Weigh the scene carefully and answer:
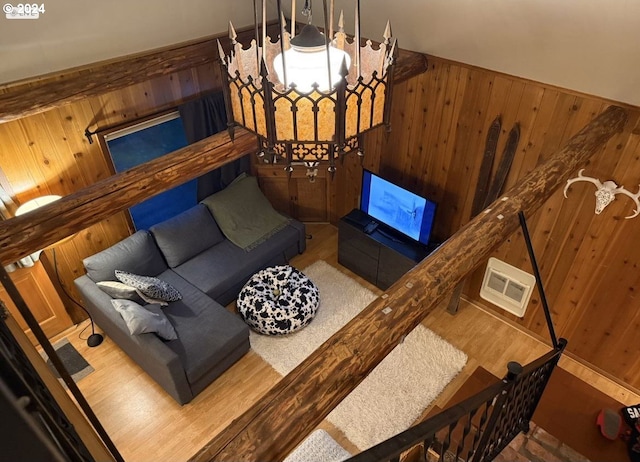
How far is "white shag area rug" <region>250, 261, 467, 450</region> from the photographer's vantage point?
3871 millimetres

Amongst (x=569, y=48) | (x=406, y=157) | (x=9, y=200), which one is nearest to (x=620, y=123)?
(x=569, y=48)

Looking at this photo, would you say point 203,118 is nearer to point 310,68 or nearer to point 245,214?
point 245,214

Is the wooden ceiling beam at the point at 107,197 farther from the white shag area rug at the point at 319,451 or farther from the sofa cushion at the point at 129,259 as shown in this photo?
the white shag area rug at the point at 319,451

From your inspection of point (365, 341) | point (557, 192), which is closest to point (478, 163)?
point (557, 192)

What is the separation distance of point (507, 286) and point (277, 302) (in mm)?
2234

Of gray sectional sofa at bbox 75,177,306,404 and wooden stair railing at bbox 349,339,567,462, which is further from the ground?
wooden stair railing at bbox 349,339,567,462

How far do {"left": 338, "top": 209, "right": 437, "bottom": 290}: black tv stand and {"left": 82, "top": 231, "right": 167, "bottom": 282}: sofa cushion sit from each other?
6.49 feet

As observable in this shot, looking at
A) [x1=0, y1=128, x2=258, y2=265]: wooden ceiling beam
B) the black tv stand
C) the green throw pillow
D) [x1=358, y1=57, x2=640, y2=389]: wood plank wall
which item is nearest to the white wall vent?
[x1=358, y1=57, x2=640, y2=389]: wood plank wall

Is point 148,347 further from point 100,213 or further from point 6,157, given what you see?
point 6,157

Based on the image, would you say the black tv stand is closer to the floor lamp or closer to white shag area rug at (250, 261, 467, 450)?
white shag area rug at (250, 261, 467, 450)

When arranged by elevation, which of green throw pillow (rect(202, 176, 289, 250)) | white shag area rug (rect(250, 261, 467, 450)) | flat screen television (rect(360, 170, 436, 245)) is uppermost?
flat screen television (rect(360, 170, 436, 245))

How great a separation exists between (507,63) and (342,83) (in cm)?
258

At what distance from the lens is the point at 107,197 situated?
2.89 metres

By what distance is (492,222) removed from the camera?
240cm
